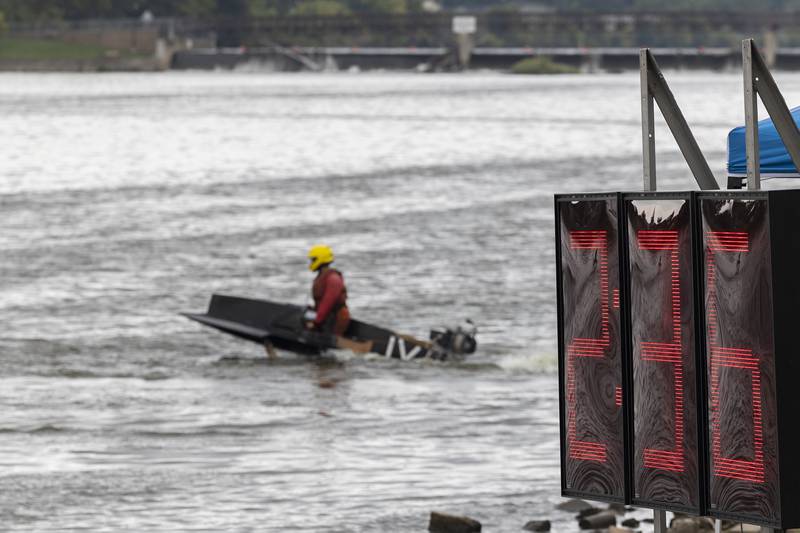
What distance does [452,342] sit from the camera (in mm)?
27844

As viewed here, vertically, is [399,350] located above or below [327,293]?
below

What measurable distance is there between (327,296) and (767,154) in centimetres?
1686

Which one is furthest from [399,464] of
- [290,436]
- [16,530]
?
[16,530]

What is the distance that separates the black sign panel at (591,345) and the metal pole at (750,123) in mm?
683

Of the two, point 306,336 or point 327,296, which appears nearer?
point 327,296

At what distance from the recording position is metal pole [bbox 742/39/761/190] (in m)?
8.88

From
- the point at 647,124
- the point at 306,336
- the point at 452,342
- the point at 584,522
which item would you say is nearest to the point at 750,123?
the point at 647,124

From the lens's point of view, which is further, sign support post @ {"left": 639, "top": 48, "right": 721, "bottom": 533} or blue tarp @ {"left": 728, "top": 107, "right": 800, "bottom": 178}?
blue tarp @ {"left": 728, "top": 107, "right": 800, "bottom": 178}

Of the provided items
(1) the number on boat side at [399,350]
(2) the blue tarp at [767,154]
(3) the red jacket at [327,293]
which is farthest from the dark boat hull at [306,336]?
(2) the blue tarp at [767,154]

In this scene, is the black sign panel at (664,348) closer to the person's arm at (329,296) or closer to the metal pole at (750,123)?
the metal pole at (750,123)

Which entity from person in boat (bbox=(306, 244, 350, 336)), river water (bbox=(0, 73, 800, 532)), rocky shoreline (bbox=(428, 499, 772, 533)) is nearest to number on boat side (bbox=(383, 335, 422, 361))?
river water (bbox=(0, 73, 800, 532))

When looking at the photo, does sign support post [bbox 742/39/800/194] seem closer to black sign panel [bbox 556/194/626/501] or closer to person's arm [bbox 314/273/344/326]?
black sign panel [bbox 556/194/626/501]

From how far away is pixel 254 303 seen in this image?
1116 inches

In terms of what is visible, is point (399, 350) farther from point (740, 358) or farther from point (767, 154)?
point (740, 358)
